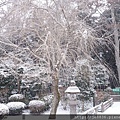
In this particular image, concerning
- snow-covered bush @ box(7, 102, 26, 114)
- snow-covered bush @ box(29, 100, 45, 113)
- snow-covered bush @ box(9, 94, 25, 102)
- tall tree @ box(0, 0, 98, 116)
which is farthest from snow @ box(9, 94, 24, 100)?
tall tree @ box(0, 0, 98, 116)

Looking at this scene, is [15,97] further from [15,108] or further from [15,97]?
[15,108]

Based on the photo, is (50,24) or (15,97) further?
(15,97)

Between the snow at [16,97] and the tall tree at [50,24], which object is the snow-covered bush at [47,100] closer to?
the snow at [16,97]

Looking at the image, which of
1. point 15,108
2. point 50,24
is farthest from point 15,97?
point 50,24

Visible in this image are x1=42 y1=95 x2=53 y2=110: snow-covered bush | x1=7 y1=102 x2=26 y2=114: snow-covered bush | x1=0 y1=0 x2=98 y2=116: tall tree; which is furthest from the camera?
x1=42 y1=95 x2=53 y2=110: snow-covered bush

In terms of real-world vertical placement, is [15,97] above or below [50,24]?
below

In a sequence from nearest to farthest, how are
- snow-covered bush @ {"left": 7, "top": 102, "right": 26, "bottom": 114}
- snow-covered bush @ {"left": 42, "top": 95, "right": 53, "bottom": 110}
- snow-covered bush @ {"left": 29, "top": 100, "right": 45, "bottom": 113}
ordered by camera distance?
1. snow-covered bush @ {"left": 7, "top": 102, "right": 26, "bottom": 114}
2. snow-covered bush @ {"left": 29, "top": 100, "right": 45, "bottom": 113}
3. snow-covered bush @ {"left": 42, "top": 95, "right": 53, "bottom": 110}

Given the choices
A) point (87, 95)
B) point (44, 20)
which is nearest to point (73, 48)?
point (44, 20)

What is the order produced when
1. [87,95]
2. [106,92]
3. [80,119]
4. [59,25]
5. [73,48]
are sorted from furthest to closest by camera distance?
[106,92] < [87,95] < [73,48] < [59,25] < [80,119]

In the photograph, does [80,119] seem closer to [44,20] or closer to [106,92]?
Answer: [44,20]

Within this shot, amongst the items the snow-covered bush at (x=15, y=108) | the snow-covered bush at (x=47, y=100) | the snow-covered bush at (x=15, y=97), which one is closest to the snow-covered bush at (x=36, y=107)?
the snow-covered bush at (x=15, y=108)

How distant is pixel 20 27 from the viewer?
927cm

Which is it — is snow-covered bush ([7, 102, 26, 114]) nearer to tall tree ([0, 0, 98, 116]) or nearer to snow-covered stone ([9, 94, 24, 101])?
snow-covered stone ([9, 94, 24, 101])

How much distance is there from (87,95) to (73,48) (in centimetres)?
662
